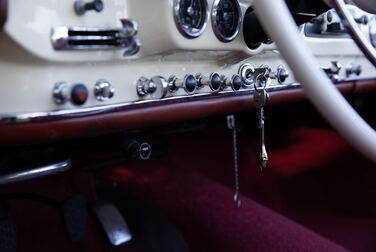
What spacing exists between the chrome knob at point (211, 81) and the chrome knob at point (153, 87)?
65 mm

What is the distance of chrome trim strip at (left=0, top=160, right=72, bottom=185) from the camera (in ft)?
1.81

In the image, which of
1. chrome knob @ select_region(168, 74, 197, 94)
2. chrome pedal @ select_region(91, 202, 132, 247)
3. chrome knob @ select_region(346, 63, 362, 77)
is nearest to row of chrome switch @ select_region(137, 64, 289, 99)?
chrome knob @ select_region(168, 74, 197, 94)

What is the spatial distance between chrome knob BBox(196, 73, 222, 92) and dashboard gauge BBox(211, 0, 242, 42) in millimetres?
55

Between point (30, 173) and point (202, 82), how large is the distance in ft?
0.86

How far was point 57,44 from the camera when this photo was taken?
0.47 m

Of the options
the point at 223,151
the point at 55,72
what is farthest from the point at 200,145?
the point at 55,72

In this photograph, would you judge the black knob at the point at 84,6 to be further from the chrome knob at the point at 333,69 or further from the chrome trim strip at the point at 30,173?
the chrome knob at the point at 333,69

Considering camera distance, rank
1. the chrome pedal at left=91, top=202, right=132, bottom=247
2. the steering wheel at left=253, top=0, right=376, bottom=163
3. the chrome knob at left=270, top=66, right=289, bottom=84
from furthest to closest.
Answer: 1. the chrome pedal at left=91, top=202, right=132, bottom=247
2. the chrome knob at left=270, top=66, right=289, bottom=84
3. the steering wheel at left=253, top=0, right=376, bottom=163

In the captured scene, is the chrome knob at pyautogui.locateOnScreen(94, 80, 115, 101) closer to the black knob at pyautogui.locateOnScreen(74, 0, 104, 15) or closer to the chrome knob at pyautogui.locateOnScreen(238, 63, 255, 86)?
the black knob at pyautogui.locateOnScreen(74, 0, 104, 15)

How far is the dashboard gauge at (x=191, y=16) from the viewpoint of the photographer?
0.57 m

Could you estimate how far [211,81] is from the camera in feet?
2.11

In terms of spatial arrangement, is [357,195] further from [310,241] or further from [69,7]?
[69,7]

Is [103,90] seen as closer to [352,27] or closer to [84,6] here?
[84,6]

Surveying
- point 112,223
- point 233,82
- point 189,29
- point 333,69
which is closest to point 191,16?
point 189,29
